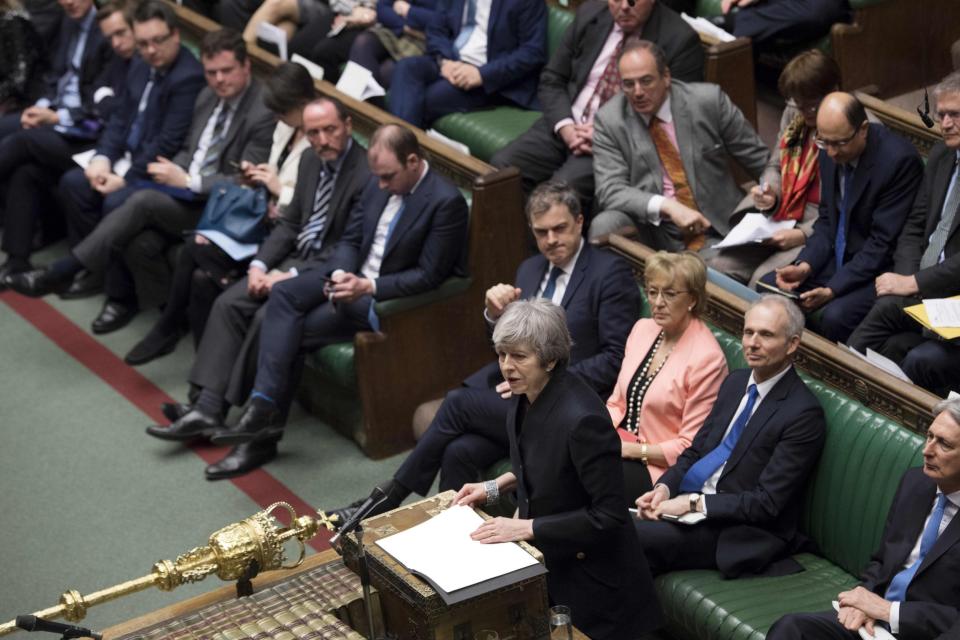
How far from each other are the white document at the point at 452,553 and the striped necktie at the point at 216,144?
3.32 meters

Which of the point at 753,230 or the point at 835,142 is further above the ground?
the point at 835,142

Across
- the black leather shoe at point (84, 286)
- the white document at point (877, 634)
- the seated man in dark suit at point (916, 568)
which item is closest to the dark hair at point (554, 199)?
the seated man in dark suit at point (916, 568)

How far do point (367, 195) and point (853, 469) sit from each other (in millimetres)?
2307

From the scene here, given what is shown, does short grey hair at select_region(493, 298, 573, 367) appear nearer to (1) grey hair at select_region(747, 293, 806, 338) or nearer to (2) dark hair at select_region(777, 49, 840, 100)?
(1) grey hair at select_region(747, 293, 806, 338)

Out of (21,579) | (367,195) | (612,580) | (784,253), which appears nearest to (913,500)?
(612,580)

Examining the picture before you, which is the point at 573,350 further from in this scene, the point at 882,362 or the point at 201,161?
the point at 201,161

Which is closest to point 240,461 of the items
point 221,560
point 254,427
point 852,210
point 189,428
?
point 254,427

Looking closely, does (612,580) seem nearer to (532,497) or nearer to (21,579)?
(532,497)

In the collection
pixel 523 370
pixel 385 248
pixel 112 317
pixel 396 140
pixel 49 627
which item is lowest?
pixel 112 317

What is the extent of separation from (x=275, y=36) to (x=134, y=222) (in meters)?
1.18

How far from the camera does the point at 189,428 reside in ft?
→ 18.0

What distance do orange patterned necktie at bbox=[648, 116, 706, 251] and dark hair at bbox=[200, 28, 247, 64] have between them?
76.0 inches

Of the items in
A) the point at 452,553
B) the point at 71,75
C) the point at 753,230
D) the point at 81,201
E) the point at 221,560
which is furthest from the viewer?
the point at 71,75

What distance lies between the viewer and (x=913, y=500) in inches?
138
